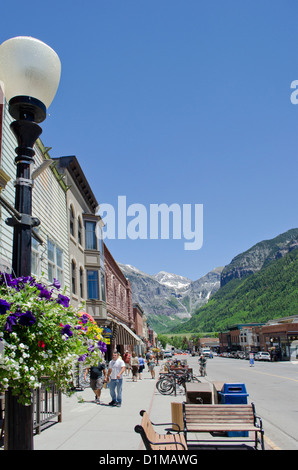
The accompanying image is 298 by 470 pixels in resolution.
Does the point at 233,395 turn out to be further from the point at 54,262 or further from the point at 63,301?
the point at 54,262

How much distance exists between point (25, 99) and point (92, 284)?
21529mm

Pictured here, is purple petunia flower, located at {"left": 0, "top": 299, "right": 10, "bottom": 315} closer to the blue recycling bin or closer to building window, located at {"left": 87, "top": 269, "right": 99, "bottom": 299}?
the blue recycling bin

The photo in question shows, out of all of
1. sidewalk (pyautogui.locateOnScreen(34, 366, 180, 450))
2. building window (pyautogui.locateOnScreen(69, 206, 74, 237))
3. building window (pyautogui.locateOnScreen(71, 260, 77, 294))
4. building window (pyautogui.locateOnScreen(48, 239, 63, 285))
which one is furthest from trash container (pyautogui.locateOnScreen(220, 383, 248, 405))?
building window (pyautogui.locateOnScreen(69, 206, 74, 237))

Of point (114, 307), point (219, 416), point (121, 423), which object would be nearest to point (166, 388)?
point (121, 423)

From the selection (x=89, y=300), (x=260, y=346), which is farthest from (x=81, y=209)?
(x=260, y=346)

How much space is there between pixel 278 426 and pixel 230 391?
194 cm

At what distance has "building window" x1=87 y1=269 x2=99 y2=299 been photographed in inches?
977

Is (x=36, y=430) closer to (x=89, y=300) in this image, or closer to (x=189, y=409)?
(x=189, y=409)

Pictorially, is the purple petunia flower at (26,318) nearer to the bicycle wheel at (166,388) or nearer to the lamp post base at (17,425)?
the lamp post base at (17,425)

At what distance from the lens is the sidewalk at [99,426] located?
7.27 m

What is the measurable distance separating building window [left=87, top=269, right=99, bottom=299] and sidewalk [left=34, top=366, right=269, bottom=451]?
35.6ft

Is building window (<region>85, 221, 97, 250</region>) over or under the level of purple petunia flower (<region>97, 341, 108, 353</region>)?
over
